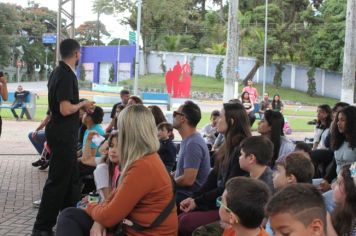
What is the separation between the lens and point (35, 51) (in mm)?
79250

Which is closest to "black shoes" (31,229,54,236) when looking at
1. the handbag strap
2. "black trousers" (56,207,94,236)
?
"black trousers" (56,207,94,236)

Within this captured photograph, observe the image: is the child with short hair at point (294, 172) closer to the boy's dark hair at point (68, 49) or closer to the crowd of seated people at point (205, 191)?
the crowd of seated people at point (205, 191)

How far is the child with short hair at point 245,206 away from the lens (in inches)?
126

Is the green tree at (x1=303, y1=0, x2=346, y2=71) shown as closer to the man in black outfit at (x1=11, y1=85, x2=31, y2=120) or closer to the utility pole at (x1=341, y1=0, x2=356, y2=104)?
the man in black outfit at (x1=11, y1=85, x2=31, y2=120)

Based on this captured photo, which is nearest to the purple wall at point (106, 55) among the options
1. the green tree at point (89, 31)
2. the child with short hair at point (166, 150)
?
the green tree at point (89, 31)

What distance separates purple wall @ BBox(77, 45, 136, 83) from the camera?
191 feet

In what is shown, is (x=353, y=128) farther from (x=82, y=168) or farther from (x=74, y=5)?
(x=74, y=5)

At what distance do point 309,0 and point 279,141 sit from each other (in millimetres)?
52308

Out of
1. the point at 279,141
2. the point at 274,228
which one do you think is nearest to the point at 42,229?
the point at 279,141

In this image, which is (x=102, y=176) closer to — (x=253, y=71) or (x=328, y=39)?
(x=328, y=39)

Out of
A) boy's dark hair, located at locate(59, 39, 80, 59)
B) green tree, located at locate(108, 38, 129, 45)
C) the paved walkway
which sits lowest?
the paved walkway

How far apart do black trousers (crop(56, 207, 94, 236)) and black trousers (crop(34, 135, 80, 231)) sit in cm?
175

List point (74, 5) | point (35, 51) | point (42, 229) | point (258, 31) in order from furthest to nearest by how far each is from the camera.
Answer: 1. point (35, 51)
2. point (258, 31)
3. point (74, 5)
4. point (42, 229)

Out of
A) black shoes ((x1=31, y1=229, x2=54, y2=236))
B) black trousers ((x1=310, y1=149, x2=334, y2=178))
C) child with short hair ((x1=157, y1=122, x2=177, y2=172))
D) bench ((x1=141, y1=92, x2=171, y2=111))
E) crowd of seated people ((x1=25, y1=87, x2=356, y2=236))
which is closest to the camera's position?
crowd of seated people ((x1=25, y1=87, x2=356, y2=236))
